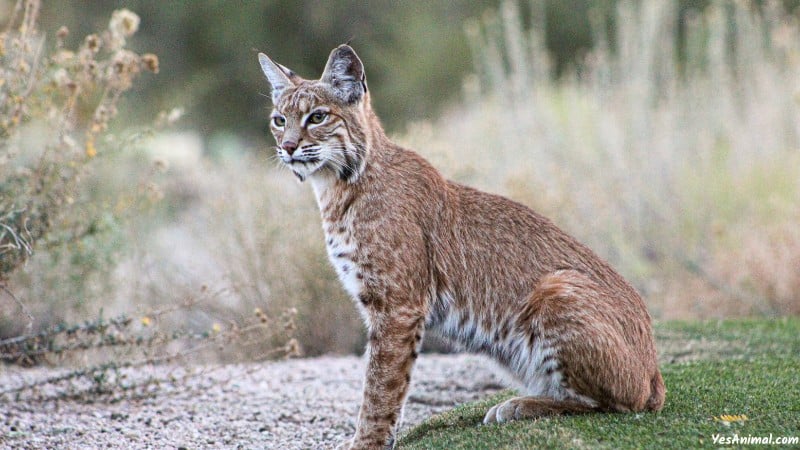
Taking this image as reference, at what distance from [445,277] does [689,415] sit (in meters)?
1.31

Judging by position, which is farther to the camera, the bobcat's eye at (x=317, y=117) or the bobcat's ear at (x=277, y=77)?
the bobcat's ear at (x=277, y=77)

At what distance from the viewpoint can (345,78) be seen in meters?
4.91

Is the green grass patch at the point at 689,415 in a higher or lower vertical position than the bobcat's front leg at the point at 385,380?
lower

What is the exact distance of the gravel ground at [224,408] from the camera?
5.03m

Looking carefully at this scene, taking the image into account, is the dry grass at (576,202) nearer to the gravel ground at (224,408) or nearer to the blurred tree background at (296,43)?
the gravel ground at (224,408)

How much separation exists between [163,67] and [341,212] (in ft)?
59.6

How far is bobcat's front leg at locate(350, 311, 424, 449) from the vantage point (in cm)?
460

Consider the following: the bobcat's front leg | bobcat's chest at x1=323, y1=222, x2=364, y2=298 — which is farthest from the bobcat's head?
the bobcat's front leg

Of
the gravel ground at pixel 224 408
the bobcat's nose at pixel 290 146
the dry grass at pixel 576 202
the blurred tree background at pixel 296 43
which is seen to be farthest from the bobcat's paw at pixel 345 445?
the blurred tree background at pixel 296 43

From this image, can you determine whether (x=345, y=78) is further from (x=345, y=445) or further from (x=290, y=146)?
(x=345, y=445)

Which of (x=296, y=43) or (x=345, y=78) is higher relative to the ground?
(x=296, y=43)

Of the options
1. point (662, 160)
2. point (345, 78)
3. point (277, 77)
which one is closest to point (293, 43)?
point (662, 160)

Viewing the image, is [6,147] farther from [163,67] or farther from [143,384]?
[163,67]

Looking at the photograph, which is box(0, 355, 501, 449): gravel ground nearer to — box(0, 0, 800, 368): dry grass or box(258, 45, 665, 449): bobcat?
box(258, 45, 665, 449): bobcat
